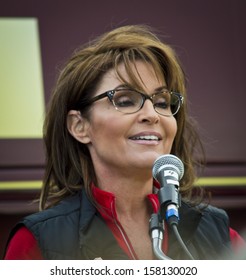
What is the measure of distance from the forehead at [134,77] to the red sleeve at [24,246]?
41 centimetres

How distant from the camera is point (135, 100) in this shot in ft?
5.04

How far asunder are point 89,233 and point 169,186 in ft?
1.23

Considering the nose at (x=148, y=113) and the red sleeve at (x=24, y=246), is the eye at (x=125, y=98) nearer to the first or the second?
the nose at (x=148, y=113)

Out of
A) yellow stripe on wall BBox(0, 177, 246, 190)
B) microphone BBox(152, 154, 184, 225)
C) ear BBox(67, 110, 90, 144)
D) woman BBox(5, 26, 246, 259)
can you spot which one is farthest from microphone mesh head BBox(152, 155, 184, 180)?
yellow stripe on wall BBox(0, 177, 246, 190)

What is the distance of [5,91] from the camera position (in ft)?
6.28

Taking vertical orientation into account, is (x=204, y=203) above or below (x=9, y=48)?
below

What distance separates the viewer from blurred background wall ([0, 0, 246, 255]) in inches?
73.9

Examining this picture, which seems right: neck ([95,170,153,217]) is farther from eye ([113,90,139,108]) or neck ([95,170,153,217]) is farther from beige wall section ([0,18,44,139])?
beige wall section ([0,18,44,139])

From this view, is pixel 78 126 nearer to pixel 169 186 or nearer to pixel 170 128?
pixel 170 128

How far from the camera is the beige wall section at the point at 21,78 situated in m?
1.91

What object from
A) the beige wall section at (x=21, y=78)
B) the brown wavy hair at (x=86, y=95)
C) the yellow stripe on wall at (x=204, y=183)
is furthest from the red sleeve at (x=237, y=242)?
the beige wall section at (x=21, y=78)

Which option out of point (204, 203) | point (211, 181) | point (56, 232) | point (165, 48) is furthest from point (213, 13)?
point (56, 232)
